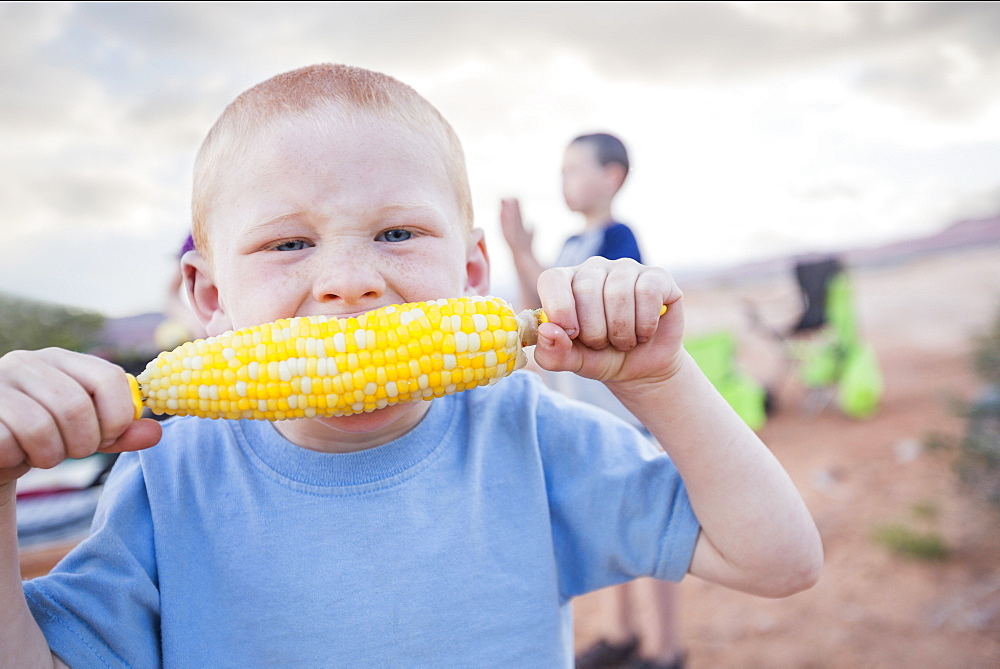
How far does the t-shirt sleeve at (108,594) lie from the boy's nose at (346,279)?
561 millimetres

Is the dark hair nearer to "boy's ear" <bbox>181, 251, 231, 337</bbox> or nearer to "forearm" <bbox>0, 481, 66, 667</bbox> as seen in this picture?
"boy's ear" <bbox>181, 251, 231, 337</bbox>

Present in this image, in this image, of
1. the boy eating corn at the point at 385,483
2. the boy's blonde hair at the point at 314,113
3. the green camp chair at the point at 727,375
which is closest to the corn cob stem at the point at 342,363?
the boy eating corn at the point at 385,483

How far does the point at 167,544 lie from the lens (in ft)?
4.18

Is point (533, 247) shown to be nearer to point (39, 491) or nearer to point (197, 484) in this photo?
point (197, 484)

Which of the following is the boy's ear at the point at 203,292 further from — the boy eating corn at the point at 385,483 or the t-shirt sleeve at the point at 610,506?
the t-shirt sleeve at the point at 610,506

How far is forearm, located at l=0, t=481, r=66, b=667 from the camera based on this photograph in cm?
101

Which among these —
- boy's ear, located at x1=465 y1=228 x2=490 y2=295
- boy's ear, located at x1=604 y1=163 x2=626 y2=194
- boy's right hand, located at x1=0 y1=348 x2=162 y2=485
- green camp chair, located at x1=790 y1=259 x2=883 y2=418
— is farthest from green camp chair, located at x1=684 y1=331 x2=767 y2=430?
boy's right hand, located at x1=0 y1=348 x2=162 y2=485

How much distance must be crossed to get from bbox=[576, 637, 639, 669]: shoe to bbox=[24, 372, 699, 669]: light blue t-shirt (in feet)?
7.58

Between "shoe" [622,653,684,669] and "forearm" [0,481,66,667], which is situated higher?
"forearm" [0,481,66,667]

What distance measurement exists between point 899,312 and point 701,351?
1444 centimetres

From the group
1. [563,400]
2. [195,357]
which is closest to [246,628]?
[195,357]

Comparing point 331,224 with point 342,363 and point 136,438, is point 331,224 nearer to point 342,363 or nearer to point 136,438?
point 342,363

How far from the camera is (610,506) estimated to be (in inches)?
55.6

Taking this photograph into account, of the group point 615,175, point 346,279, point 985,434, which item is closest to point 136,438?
point 346,279
